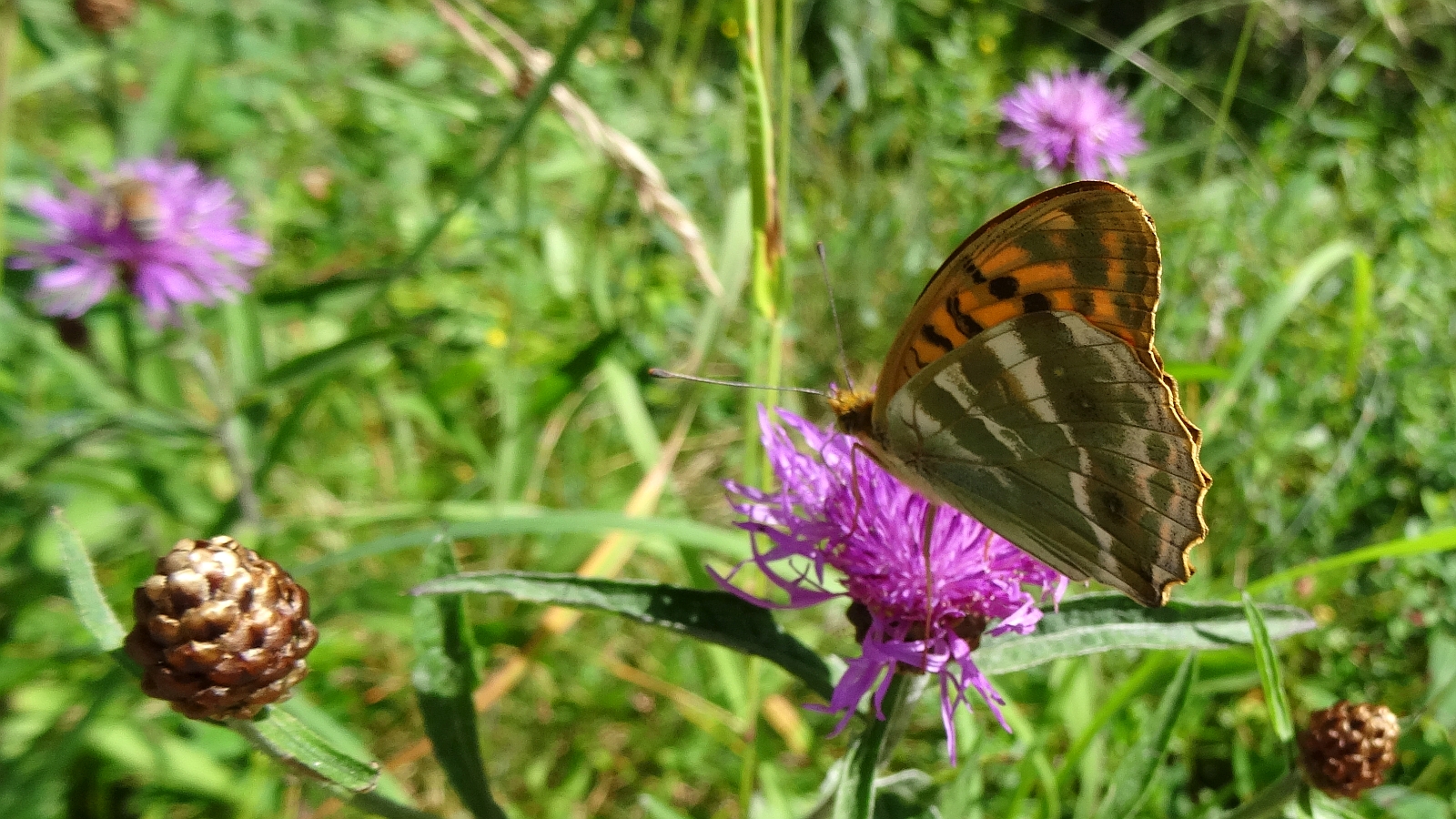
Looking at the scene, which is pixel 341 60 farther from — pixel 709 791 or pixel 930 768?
pixel 930 768

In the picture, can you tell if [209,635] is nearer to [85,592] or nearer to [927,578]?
[85,592]

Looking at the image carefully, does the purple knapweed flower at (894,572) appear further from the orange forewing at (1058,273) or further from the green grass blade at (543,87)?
the green grass blade at (543,87)

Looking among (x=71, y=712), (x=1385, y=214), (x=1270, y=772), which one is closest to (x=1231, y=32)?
(x=1385, y=214)

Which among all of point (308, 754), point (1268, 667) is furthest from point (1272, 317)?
point (308, 754)

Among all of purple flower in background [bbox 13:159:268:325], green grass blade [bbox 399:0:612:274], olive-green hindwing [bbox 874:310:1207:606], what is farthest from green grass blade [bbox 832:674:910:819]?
purple flower in background [bbox 13:159:268:325]

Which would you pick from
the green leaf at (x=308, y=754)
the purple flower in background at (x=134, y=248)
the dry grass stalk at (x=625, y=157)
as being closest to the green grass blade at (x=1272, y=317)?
the dry grass stalk at (x=625, y=157)

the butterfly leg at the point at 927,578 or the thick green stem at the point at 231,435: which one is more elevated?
the butterfly leg at the point at 927,578

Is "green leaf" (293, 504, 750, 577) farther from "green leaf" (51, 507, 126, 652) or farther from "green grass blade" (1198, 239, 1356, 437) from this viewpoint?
"green grass blade" (1198, 239, 1356, 437)
